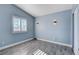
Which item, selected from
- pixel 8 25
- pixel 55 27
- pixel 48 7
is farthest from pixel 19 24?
pixel 55 27

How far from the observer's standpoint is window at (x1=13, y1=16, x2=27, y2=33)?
3.99 meters

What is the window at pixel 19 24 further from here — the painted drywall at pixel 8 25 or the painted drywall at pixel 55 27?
the painted drywall at pixel 55 27

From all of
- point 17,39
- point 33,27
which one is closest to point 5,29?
point 17,39

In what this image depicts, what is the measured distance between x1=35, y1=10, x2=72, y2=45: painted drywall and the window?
1.18m

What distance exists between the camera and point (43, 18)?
5.10 metres

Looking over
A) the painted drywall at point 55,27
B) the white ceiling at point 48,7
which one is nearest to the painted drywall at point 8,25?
the white ceiling at point 48,7

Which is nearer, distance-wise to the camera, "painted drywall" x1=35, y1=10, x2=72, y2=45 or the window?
"painted drywall" x1=35, y1=10, x2=72, y2=45

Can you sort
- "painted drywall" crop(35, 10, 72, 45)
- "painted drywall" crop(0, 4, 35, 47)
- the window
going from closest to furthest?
1. "painted drywall" crop(0, 4, 35, 47)
2. "painted drywall" crop(35, 10, 72, 45)
3. the window

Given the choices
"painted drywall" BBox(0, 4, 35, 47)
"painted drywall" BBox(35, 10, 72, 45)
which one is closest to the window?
"painted drywall" BBox(0, 4, 35, 47)

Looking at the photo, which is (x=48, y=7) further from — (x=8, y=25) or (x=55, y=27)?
(x=8, y=25)

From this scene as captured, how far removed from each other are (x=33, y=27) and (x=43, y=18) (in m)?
1.22

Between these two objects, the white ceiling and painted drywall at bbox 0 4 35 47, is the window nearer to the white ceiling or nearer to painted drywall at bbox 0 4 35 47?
painted drywall at bbox 0 4 35 47

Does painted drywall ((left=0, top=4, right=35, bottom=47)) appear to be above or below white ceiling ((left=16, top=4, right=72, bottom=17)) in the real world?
below
